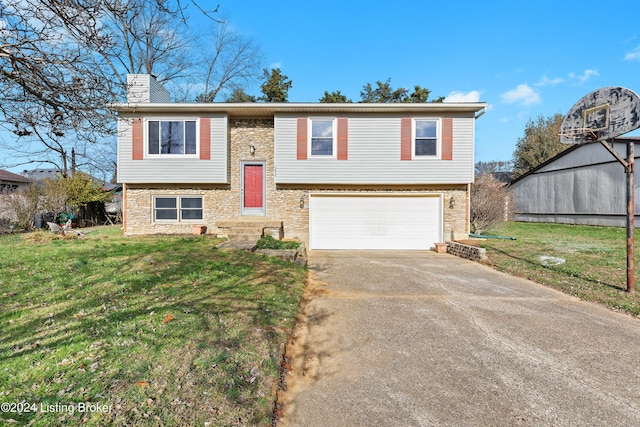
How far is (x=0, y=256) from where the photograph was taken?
675 cm

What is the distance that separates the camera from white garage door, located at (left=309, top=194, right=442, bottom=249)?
37.4 ft

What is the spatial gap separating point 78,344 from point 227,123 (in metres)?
9.45

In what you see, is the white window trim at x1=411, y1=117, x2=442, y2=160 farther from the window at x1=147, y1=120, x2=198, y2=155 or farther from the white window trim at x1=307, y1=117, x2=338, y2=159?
the window at x1=147, y1=120, x2=198, y2=155

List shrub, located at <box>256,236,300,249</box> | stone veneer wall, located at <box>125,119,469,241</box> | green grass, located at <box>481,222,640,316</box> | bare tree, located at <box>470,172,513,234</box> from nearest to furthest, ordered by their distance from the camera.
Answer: green grass, located at <box>481,222,640,316</box> → shrub, located at <box>256,236,300,249</box> → stone veneer wall, located at <box>125,119,469,241</box> → bare tree, located at <box>470,172,513,234</box>

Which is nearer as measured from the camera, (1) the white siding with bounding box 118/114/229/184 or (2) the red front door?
(1) the white siding with bounding box 118/114/229/184

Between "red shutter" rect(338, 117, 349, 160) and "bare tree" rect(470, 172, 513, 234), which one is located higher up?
"red shutter" rect(338, 117, 349, 160)

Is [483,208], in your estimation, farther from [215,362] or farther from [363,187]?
[215,362]

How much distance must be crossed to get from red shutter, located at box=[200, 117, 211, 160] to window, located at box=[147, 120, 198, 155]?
0.26 metres

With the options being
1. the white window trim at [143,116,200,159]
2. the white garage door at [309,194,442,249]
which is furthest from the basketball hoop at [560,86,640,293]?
the white window trim at [143,116,200,159]

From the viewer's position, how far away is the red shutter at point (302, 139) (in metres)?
11.0

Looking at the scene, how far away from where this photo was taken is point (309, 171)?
36.3 feet

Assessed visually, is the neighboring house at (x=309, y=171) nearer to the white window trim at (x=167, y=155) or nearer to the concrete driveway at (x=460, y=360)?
the white window trim at (x=167, y=155)

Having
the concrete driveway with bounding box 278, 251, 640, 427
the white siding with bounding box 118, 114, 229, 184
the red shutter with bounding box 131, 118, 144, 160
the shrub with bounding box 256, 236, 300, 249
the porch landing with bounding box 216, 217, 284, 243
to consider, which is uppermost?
the red shutter with bounding box 131, 118, 144, 160

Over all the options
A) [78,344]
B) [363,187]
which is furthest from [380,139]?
[78,344]
